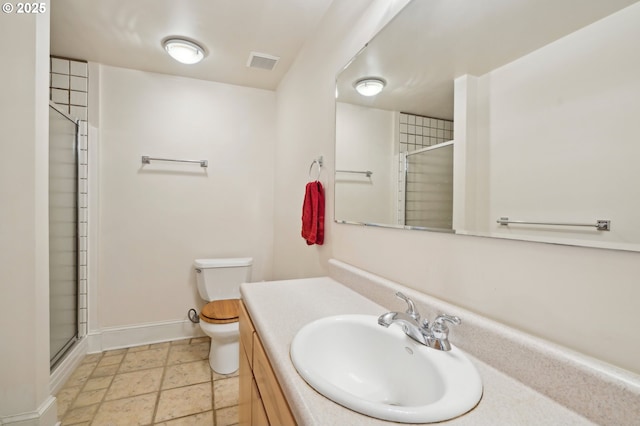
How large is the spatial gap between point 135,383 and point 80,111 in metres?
1.99

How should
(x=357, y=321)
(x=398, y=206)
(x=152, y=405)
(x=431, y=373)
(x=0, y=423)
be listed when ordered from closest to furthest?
1. (x=431, y=373)
2. (x=357, y=321)
3. (x=398, y=206)
4. (x=0, y=423)
5. (x=152, y=405)

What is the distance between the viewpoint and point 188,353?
2246mm

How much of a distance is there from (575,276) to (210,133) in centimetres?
259

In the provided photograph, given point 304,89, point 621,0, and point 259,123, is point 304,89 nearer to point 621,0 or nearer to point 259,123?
point 259,123

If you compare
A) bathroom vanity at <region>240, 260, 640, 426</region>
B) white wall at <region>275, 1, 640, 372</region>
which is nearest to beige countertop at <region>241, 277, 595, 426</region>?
bathroom vanity at <region>240, 260, 640, 426</region>

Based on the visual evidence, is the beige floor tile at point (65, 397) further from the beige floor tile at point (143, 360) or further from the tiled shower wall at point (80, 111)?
the tiled shower wall at point (80, 111)

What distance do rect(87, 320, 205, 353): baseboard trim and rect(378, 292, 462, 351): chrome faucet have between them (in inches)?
90.2

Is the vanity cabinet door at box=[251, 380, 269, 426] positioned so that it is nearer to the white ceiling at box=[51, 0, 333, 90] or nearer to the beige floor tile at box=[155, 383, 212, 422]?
the beige floor tile at box=[155, 383, 212, 422]

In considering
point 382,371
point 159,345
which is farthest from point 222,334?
point 382,371

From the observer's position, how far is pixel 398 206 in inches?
43.2

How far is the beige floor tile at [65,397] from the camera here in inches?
63.6

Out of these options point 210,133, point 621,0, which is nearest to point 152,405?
point 210,133

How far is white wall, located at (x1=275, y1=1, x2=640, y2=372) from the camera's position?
1.69 feet

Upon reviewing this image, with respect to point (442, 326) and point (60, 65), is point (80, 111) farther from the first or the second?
point (442, 326)
